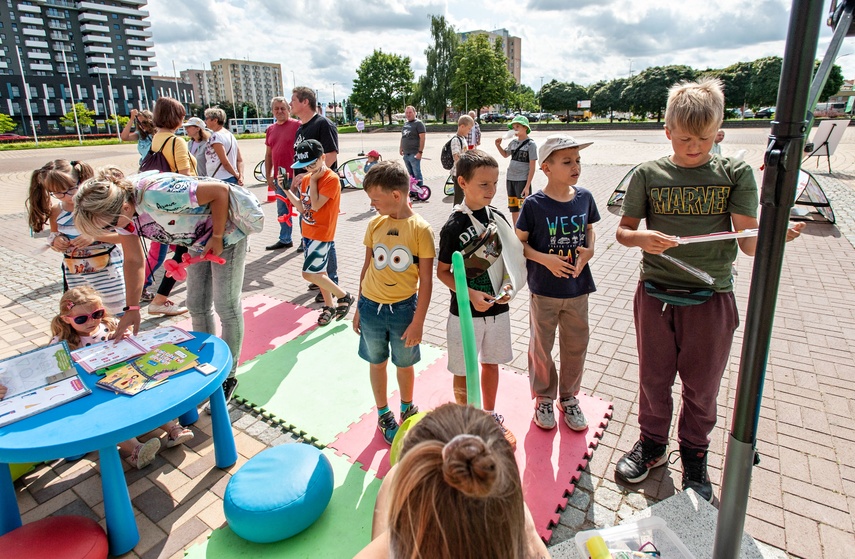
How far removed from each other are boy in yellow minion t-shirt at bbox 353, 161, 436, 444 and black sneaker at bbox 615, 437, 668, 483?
130cm

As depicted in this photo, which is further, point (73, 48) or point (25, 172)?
point (73, 48)

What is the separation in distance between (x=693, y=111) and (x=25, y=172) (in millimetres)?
24475

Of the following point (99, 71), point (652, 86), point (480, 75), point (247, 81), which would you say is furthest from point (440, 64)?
point (247, 81)

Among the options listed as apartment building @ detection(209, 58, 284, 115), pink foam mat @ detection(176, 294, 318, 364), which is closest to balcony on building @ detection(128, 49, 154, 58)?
apartment building @ detection(209, 58, 284, 115)

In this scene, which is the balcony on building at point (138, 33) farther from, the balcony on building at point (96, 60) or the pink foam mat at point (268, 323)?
the pink foam mat at point (268, 323)

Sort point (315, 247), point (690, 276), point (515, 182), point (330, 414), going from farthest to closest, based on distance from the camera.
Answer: point (515, 182)
point (315, 247)
point (330, 414)
point (690, 276)

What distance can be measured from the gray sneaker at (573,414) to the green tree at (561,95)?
66.8m

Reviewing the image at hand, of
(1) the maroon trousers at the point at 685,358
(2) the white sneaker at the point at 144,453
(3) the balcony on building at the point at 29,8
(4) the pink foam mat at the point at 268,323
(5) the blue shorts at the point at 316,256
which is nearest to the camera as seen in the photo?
(1) the maroon trousers at the point at 685,358

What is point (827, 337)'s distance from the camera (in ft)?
13.9

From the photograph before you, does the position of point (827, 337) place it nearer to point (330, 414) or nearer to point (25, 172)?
point (330, 414)

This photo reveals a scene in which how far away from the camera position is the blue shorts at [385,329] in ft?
9.30

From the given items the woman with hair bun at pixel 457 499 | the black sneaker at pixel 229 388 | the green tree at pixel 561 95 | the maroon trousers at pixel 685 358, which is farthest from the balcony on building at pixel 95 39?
the woman with hair bun at pixel 457 499

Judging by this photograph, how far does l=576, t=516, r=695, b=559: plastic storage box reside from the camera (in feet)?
6.73

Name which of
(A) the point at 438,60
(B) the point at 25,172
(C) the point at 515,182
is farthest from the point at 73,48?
(C) the point at 515,182
